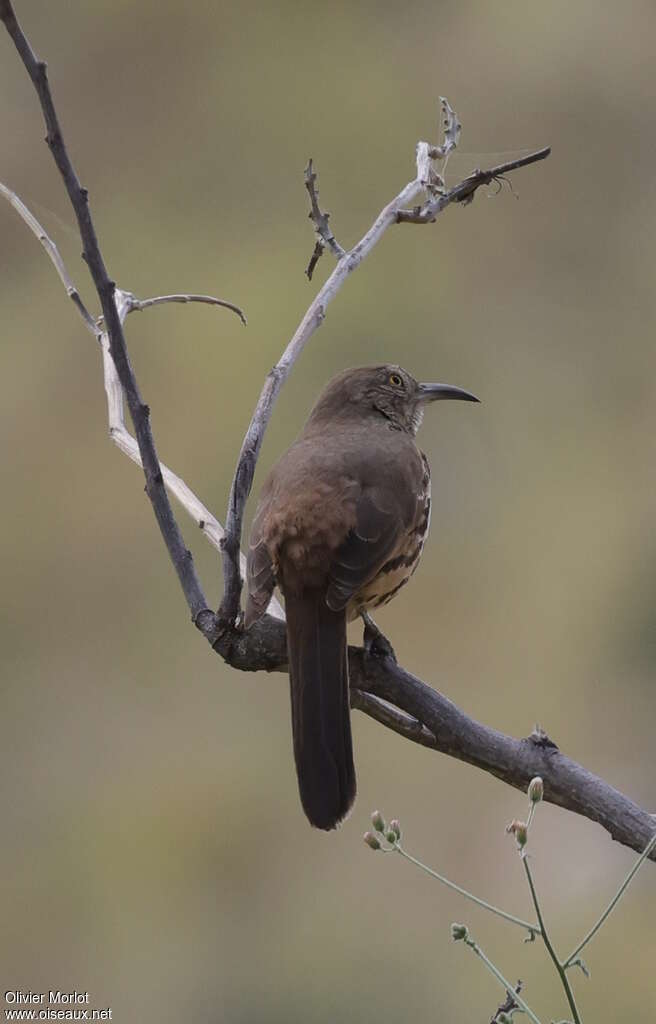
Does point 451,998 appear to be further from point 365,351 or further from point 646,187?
point 646,187

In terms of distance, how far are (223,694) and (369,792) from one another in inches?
56.0

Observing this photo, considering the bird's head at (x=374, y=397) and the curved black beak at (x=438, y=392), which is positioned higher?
the curved black beak at (x=438, y=392)

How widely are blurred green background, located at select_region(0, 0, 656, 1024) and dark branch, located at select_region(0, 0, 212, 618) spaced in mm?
5585

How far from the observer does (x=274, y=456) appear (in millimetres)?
9492

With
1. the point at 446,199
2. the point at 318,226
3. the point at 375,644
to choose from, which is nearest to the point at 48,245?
the point at 318,226

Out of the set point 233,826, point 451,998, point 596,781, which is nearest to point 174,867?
point 233,826

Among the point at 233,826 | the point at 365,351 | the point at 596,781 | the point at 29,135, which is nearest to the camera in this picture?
the point at 596,781

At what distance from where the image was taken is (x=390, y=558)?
11.9 feet

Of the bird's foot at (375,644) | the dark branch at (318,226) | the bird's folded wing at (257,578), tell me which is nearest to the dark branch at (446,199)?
the dark branch at (318,226)

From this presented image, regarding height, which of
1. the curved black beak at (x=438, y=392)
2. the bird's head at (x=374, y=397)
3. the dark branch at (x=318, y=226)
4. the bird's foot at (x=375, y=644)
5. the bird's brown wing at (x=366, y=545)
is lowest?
the bird's foot at (x=375, y=644)

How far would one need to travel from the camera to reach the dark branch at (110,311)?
230 cm

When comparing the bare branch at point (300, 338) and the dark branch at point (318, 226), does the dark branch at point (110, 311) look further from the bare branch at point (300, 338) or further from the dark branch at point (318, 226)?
the dark branch at point (318, 226)

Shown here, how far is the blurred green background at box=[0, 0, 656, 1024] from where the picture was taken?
Result: 354 inches

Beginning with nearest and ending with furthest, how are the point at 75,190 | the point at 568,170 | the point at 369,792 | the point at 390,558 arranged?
1. the point at 75,190
2. the point at 390,558
3. the point at 369,792
4. the point at 568,170
